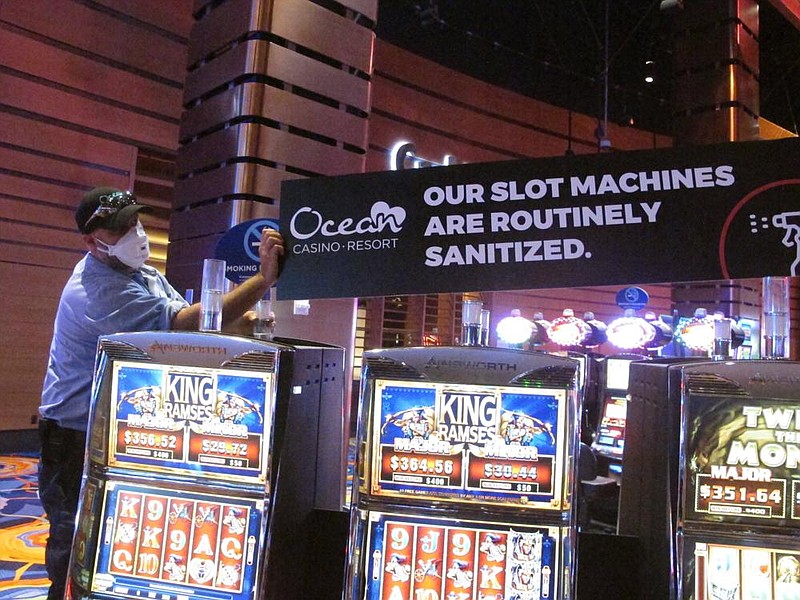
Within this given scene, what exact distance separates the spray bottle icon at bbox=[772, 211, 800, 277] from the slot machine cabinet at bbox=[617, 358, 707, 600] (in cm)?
32

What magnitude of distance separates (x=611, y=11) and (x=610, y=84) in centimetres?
200

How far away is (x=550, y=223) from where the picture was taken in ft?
5.75

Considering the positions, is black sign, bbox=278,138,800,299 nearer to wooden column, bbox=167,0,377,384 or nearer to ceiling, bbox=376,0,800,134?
wooden column, bbox=167,0,377,384

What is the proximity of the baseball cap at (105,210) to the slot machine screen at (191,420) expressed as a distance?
0.47 metres

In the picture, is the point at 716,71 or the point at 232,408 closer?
the point at 232,408

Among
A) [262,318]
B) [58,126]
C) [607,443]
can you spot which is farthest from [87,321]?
[58,126]

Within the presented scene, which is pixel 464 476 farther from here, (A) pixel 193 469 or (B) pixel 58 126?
(B) pixel 58 126

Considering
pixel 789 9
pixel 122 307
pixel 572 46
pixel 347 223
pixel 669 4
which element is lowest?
pixel 122 307

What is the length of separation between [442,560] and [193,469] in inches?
26.1

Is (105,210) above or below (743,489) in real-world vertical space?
above

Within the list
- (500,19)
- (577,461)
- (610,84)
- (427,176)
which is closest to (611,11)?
(500,19)

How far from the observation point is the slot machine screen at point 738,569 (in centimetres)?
148

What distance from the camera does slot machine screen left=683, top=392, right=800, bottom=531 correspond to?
1.49m

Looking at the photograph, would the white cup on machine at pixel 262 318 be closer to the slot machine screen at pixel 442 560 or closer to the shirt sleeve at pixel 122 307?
the shirt sleeve at pixel 122 307
